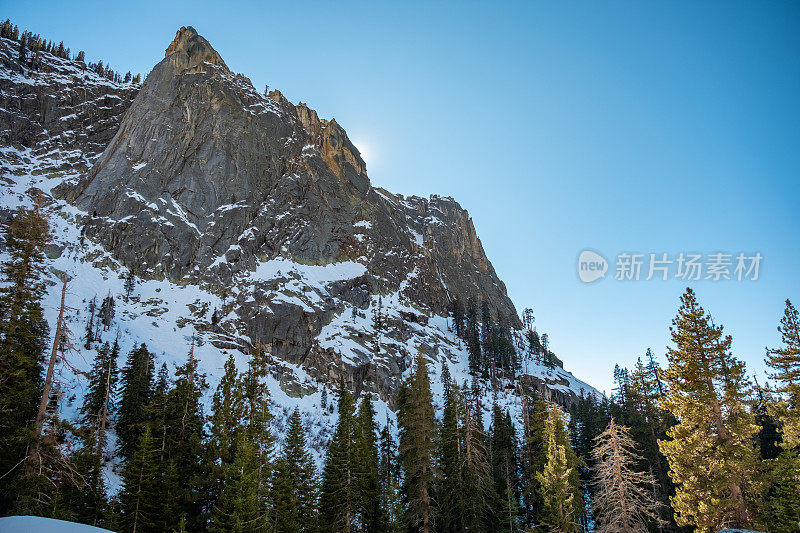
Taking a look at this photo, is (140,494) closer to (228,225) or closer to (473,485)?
(473,485)

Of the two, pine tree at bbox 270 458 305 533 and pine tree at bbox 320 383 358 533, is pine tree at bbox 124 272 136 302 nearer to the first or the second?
pine tree at bbox 320 383 358 533

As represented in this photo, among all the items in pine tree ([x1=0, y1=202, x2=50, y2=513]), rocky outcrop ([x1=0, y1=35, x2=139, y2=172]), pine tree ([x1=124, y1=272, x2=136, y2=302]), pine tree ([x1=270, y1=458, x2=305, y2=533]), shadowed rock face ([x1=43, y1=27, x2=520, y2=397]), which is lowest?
pine tree ([x1=270, y1=458, x2=305, y2=533])

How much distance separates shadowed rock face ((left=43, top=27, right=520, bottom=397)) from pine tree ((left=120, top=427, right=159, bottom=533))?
56.7 meters

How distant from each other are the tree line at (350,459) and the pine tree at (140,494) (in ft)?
0.26

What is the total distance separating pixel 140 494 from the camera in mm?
21516

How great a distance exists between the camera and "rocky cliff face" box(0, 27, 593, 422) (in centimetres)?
8200

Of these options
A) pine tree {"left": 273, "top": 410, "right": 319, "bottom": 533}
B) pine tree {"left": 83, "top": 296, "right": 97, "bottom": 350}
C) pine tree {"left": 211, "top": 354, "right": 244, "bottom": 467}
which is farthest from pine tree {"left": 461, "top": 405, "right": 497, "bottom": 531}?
pine tree {"left": 83, "top": 296, "right": 97, "bottom": 350}

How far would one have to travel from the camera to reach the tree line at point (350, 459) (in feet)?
55.3

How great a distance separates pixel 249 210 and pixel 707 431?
108787 mm

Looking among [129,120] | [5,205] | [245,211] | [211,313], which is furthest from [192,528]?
[129,120]

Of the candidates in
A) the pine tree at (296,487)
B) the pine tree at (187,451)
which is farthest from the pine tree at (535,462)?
the pine tree at (187,451)

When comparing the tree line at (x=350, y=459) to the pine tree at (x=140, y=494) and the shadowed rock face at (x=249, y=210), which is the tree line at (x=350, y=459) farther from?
the shadowed rock face at (x=249, y=210)

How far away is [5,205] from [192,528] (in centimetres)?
10305

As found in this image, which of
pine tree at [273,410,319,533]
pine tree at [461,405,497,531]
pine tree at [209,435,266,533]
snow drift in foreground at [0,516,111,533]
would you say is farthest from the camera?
pine tree at [461,405,497,531]
